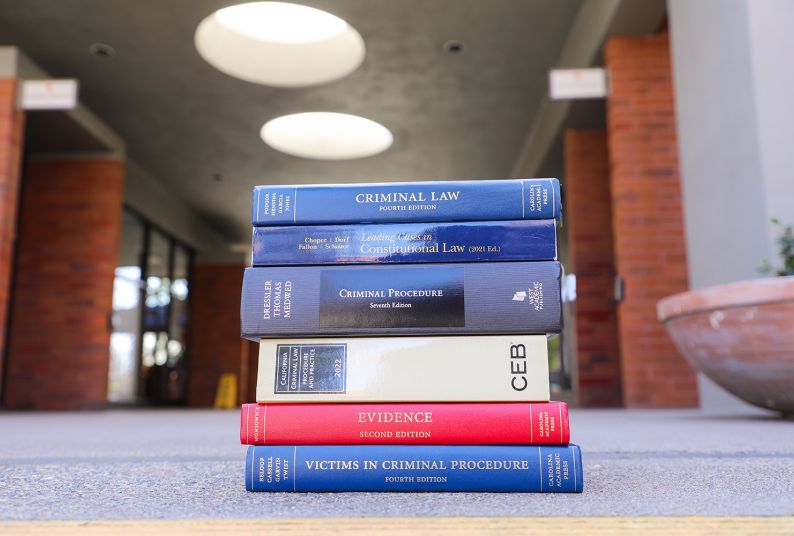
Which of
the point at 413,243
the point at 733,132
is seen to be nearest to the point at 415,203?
the point at 413,243

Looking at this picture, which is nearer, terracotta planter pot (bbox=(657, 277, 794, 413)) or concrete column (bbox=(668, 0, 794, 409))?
terracotta planter pot (bbox=(657, 277, 794, 413))

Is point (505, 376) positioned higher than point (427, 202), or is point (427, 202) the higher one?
point (427, 202)

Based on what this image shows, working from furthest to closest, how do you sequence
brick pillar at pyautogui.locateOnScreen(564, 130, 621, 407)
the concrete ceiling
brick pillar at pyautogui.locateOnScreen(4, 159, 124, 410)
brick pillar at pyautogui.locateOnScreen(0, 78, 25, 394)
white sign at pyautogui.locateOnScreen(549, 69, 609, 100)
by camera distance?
brick pillar at pyautogui.locateOnScreen(4, 159, 124, 410), brick pillar at pyautogui.locateOnScreen(564, 130, 621, 407), brick pillar at pyautogui.locateOnScreen(0, 78, 25, 394), the concrete ceiling, white sign at pyautogui.locateOnScreen(549, 69, 609, 100)

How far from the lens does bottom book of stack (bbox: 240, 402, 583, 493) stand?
2.71 feet

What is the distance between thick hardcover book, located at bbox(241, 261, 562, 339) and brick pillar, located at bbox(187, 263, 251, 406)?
36.3 feet

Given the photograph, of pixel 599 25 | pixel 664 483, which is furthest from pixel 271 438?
pixel 599 25

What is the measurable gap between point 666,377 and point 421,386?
3.98 m

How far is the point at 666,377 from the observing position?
445 centimetres

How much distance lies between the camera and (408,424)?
2.81 feet

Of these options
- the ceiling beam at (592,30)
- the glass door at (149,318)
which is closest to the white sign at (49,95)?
the glass door at (149,318)

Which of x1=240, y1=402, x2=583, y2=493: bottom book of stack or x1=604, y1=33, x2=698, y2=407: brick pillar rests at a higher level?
x1=604, y1=33, x2=698, y2=407: brick pillar

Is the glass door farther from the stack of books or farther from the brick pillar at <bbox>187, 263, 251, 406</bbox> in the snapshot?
the stack of books

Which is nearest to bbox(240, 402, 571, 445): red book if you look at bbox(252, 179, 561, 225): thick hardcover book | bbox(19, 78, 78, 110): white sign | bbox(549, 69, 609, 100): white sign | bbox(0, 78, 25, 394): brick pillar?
bbox(252, 179, 561, 225): thick hardcover book

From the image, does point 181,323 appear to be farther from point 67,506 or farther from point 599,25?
point 67,506
